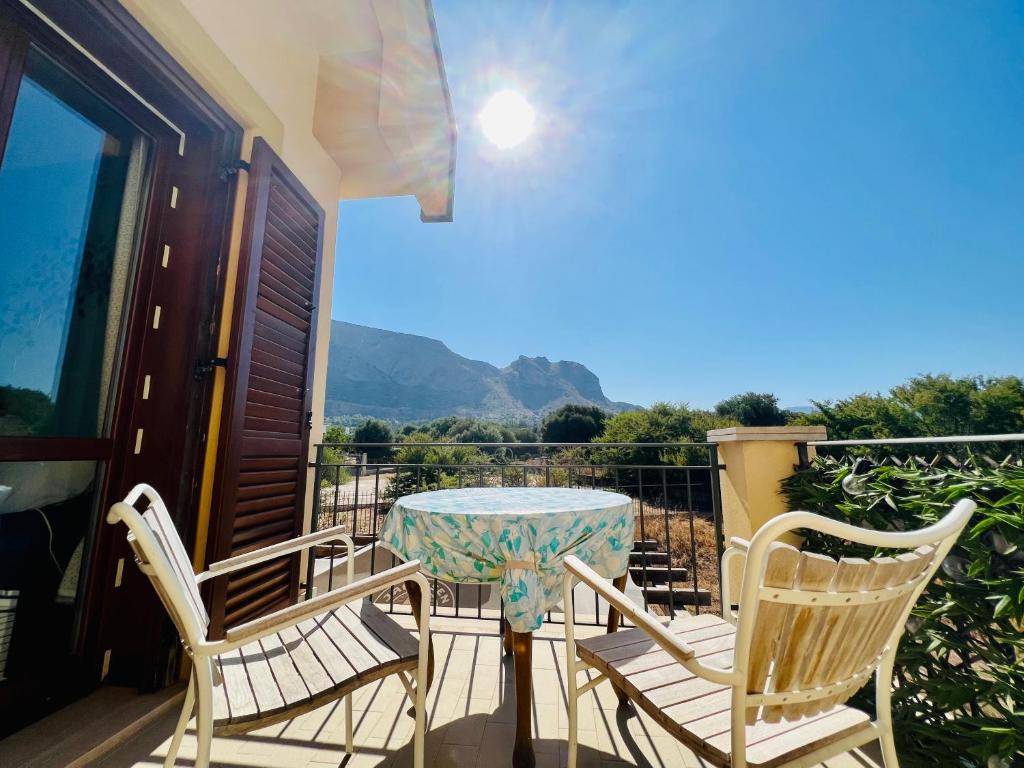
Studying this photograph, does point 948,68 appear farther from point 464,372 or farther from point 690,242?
point 464,372

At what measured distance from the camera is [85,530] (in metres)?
1.59

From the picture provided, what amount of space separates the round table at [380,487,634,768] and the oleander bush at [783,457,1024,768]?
956 mm

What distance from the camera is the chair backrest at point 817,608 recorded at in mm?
689

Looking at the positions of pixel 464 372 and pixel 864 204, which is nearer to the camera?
pixel 864 204

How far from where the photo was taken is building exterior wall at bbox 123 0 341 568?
162 centimetres

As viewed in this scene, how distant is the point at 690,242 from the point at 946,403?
13.0 meters

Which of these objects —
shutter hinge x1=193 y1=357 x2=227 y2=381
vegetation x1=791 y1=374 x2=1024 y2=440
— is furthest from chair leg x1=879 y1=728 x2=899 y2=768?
vegetation x1=791 y1=374 x2=1024 y2=440

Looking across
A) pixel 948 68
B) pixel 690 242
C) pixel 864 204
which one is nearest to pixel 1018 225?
pixel 864 204

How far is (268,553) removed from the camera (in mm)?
1322

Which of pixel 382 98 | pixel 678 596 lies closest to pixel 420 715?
pixel 382 98

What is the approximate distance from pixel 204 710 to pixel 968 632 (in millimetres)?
2045

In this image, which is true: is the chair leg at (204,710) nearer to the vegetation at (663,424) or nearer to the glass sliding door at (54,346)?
the glass sliding door at (54,346)

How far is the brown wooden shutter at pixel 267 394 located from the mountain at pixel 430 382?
169ft

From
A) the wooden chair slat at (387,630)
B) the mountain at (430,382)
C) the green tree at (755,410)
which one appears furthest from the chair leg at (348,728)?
the mountain at (430,382)
